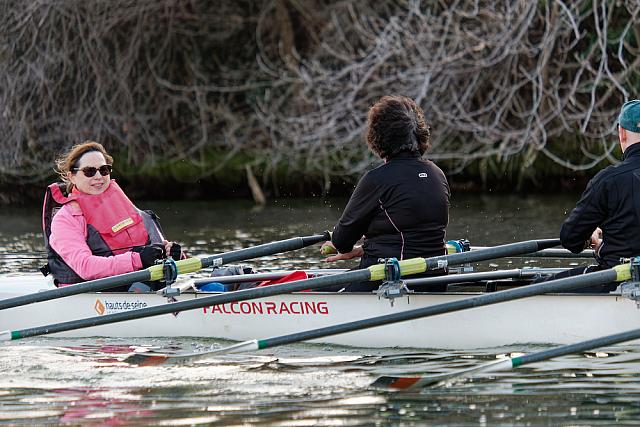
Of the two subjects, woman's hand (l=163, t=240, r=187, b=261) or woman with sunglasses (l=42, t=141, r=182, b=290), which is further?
woman's hand (l=163, t=240, r=187, b=261)

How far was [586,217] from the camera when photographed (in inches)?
323

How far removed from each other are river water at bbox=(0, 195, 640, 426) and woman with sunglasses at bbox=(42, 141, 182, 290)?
1.84 ft

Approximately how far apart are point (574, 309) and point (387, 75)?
40.1ft

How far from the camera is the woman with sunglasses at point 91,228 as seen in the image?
9594 mm

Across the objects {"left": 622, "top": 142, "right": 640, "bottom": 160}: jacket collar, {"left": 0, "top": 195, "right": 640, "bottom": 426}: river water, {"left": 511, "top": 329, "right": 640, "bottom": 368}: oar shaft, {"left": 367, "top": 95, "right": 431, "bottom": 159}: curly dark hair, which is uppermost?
{"left": 367, "top": 95, "right": 431, "bottom": 159}: curly dark hair

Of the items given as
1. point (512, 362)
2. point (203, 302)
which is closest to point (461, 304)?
point (512, 362)

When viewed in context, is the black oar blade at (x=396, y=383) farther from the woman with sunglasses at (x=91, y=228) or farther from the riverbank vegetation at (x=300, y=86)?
the riverbank vegetation at (x=300, y=86)

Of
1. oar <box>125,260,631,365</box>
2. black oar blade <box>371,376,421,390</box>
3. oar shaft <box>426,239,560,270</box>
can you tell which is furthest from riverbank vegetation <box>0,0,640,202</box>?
black oar blade <box>371,376,421,390</box>

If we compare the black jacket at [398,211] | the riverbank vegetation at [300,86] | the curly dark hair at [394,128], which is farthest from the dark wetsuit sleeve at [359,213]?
the riverbank vegetation at [300,86]

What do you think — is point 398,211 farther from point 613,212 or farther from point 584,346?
point 584,346

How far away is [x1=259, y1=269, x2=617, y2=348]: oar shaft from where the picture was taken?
7973mm

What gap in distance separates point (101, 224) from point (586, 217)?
3.57 metres

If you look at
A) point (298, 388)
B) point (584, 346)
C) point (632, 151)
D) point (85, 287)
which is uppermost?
point (632, 151)

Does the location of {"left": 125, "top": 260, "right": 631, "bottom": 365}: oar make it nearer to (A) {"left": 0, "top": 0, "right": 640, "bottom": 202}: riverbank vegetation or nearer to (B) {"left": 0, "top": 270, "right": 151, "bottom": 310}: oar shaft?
(B) {"left": 0, "top": 270, "right": 151, "bottom": 310}: oar shaft
